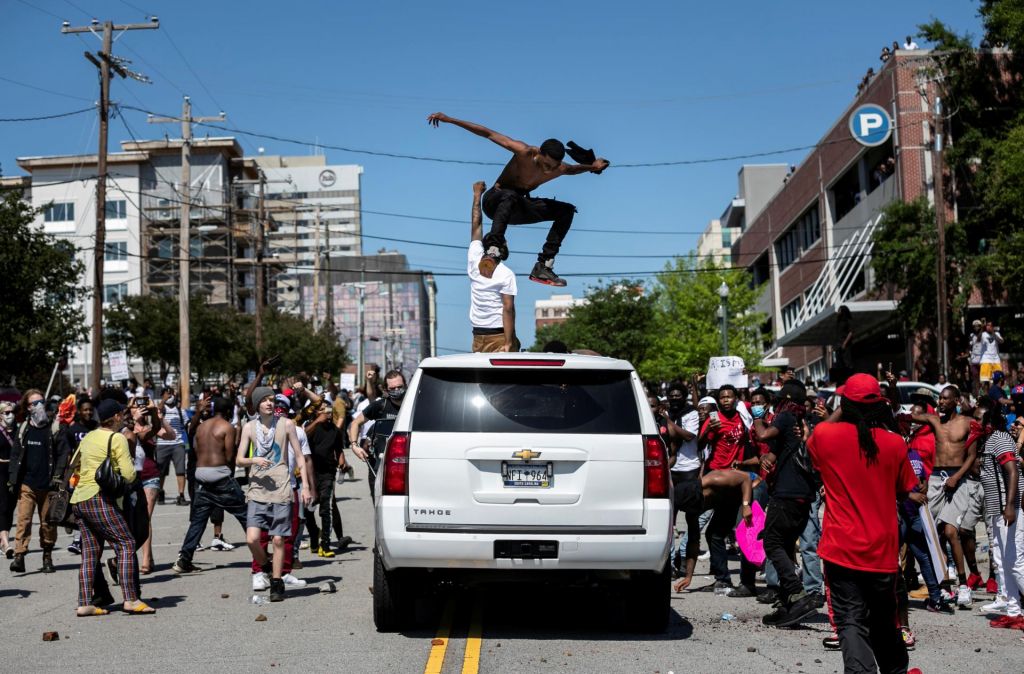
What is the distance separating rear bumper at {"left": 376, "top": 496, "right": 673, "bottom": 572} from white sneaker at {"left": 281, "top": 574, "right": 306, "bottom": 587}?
3955 millimetres

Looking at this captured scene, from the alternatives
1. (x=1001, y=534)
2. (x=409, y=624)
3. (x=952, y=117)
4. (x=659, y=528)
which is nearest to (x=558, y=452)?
(x=659, y=528)

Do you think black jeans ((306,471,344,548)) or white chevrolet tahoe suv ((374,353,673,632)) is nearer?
white chevrolet tahoe suv ((374,353,673,632))

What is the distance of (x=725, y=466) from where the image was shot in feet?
38.2

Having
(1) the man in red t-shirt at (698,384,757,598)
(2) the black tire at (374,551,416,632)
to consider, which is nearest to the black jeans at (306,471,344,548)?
(1) the man in red t-shirt at (698,384,757,598)

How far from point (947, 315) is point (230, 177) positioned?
79383 millimetres

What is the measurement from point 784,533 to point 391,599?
3166 mm

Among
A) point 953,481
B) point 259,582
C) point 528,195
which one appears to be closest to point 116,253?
point 528,195

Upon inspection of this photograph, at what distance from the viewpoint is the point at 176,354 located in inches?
2477

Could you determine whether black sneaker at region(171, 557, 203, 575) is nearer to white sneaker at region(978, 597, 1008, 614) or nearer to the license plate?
the license plate

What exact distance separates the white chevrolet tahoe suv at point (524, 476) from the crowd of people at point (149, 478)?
1087 mm

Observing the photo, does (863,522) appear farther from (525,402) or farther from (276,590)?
(276,590)

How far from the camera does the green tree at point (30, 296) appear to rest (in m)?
36.5

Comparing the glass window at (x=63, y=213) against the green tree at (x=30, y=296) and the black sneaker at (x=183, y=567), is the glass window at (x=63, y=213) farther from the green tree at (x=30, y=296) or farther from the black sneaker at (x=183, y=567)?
the black sneaker at (x=183, y=567)

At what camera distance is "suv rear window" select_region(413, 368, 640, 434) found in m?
8.27
